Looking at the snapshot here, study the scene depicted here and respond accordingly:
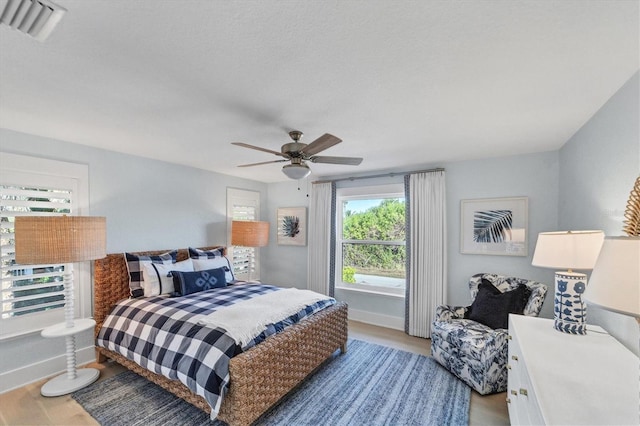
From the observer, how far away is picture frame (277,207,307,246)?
5.00 m

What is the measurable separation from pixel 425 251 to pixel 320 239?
172cm

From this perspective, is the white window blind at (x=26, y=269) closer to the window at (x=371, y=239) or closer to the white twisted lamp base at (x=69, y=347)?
the white twisted lamp base at (x=69, y=347)

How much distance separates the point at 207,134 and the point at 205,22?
5.17 ft

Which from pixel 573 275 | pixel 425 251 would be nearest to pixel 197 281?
pixel 425 251

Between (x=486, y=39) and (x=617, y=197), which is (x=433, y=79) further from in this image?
(x=617, y=197)

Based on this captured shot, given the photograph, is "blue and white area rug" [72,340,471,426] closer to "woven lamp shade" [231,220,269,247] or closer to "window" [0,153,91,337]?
"window" [0,153,91,337]

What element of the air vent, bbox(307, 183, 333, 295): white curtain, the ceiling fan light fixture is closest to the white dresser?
the ceiling fan light fixture

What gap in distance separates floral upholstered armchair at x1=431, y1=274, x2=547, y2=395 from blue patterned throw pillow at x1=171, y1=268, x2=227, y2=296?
2.67m

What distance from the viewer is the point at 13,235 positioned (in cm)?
253

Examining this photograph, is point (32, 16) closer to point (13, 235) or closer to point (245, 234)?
point (13, 235)

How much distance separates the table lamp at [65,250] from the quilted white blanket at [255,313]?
1262 millimetres

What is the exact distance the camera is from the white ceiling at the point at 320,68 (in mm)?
1146

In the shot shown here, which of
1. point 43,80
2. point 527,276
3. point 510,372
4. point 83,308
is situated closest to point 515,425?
point 510,372

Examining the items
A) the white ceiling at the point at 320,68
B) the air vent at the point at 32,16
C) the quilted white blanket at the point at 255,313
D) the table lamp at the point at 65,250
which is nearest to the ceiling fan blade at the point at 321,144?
the white ceiling at the point at 320,68
